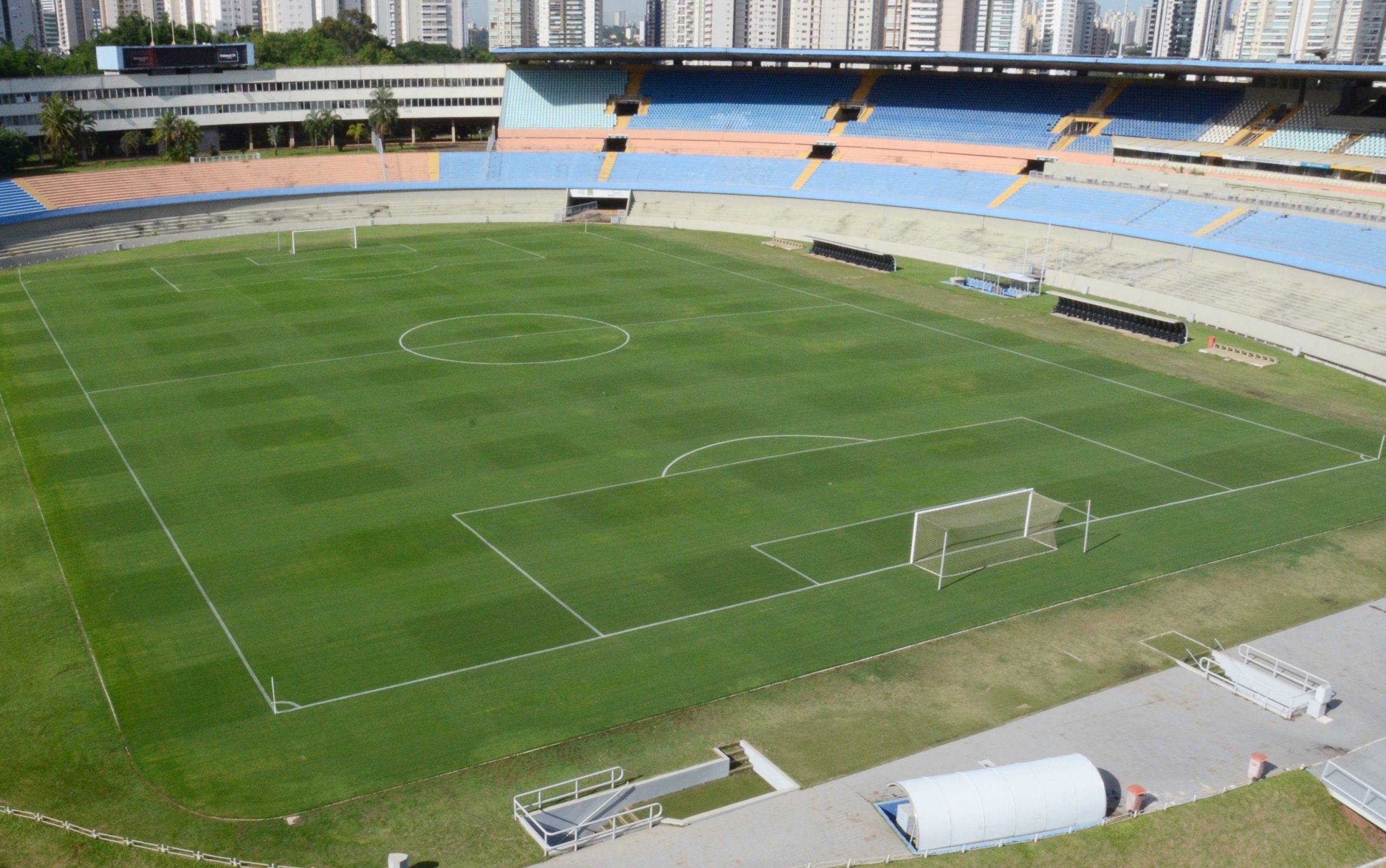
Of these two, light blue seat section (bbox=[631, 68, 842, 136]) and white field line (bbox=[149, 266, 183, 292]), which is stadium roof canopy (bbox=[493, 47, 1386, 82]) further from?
white field line (bbox=[149, 266, 183, 292])

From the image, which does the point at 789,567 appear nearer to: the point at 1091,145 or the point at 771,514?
the point at 771,514

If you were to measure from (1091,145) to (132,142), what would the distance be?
2688 inches

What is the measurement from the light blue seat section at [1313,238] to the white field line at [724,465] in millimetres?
24451

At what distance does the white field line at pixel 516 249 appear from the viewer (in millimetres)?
64500

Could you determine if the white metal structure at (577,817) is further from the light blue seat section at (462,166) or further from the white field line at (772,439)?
the light blue seat section at (462,166)

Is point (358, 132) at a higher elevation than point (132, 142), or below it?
higher

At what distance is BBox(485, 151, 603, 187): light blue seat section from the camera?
80562 mm

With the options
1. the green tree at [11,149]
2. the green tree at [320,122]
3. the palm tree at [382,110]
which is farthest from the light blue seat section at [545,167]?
the green tree at [11,149]

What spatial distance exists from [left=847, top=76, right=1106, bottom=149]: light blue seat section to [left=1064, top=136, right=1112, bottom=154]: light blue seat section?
5.04ft

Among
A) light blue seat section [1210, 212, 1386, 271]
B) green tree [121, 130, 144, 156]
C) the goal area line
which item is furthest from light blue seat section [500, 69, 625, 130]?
the goal area line

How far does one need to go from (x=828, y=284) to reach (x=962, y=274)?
27.2 feet

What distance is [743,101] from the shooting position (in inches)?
3371

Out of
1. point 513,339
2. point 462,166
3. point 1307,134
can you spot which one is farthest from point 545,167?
point 1307,134

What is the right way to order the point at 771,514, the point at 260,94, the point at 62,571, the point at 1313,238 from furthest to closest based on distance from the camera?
the point at 260,94, the point at 1313,238, the point at 771,514, the point at 62,571
